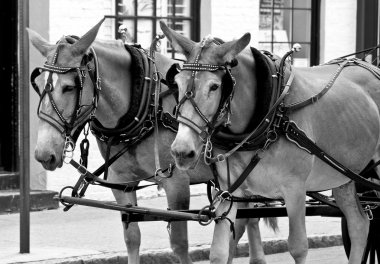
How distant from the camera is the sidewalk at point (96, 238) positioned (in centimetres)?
1032

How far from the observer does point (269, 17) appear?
615 inches

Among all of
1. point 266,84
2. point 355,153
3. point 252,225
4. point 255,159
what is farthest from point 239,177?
point 252,225

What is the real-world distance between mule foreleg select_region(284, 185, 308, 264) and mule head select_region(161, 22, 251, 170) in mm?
813

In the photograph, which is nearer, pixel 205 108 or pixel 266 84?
pixel 205 108

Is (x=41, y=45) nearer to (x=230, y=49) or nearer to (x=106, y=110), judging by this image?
(x=106, y=110)

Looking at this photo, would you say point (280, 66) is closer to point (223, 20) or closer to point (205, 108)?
point (205, 108)

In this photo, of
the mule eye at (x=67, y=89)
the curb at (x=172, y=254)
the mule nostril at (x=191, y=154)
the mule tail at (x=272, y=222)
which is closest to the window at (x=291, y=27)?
the curb at (x=172, y=254)

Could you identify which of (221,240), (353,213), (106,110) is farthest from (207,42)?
(353,213)

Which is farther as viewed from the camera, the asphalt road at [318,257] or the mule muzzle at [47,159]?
the asphalt road at [318,257]

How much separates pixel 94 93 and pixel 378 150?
7.83 ft

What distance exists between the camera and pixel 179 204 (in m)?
8.19

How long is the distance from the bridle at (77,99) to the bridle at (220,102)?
960mm

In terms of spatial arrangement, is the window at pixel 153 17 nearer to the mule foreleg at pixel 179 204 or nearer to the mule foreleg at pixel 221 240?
the mule foreleg at pixel 179 204

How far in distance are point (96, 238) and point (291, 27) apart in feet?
19.1
